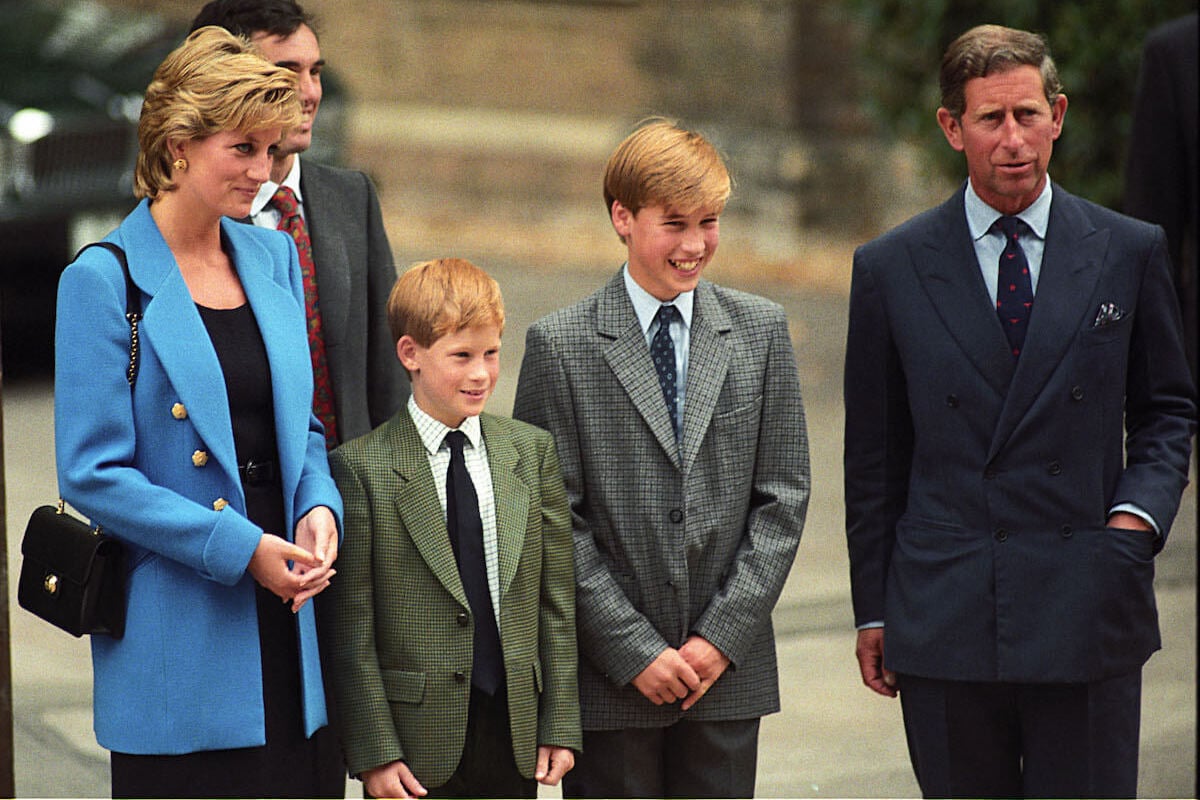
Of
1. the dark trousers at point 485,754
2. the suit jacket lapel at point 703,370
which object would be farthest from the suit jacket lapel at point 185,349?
the suit jacket lapel at point 703,370

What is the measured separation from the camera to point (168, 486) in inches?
121

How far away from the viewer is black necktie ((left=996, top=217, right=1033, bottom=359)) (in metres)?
3.28

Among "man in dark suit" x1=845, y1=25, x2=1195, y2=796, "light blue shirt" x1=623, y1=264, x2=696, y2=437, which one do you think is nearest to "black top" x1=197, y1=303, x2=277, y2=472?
"light blue shirt" x1=623, y1=264, x2=696, y2=437

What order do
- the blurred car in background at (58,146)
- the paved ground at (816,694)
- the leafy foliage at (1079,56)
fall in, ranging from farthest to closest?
the blurred car in background at (58,146) < the leafy foliage at (1079,56) < the paved ground at (816,694)

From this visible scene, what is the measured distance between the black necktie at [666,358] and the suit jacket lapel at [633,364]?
0.02m

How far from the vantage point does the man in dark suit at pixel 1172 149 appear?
4.99m

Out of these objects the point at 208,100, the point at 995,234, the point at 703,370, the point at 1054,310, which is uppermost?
the point at 208,100

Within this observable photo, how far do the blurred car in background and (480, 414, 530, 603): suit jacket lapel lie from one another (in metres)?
6.10

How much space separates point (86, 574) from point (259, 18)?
4.22 ft

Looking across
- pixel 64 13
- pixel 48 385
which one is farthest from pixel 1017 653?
pixel 64 13

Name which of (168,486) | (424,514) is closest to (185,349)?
(168,486)

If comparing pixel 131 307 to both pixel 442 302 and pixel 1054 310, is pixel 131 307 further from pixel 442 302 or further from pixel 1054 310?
pixel 1054 310

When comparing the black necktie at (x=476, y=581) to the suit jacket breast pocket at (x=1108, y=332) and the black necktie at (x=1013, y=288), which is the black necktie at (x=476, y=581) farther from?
the suit jacket breast pocket at (x=1108, y=332)

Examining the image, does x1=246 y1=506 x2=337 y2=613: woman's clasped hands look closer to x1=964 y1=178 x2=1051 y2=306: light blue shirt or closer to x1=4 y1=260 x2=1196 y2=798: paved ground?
x1=964 y1=178 x2=1051 y2=306: light blue shirt
